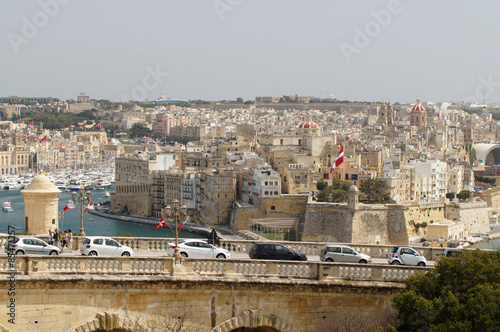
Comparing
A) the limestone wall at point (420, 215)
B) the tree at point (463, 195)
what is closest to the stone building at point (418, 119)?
the tree at point (463, 195)

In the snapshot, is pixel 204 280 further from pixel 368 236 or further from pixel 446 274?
pixel 368 236

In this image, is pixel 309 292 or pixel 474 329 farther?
pixel 309 292

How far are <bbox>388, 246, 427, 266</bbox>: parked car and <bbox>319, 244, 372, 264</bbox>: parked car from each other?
27 cm

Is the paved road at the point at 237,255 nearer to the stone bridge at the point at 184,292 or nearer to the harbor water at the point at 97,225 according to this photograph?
the stone bridge at the point at 184,292

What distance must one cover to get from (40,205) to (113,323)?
13.5 feet

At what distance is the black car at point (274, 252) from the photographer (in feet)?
29.1

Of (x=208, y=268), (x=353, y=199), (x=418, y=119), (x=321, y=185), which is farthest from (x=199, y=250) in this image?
(x=418, y=119)

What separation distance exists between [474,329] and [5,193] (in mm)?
62760

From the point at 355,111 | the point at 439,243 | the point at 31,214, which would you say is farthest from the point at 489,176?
the point at 355,111

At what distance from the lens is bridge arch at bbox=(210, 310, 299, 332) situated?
763 centimetres

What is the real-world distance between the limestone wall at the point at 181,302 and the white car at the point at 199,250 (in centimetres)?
135

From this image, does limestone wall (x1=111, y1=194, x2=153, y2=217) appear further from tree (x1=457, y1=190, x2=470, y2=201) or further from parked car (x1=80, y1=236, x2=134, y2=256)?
→ parked car (x1=80, y1=236, x2=134, y2=256)

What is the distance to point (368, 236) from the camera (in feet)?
115

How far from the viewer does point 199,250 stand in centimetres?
911
